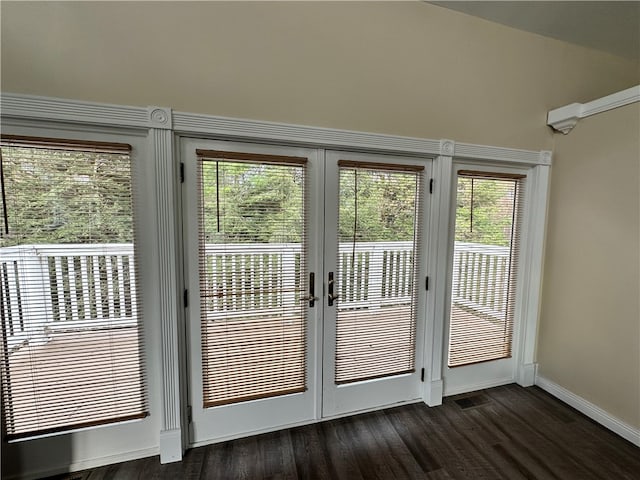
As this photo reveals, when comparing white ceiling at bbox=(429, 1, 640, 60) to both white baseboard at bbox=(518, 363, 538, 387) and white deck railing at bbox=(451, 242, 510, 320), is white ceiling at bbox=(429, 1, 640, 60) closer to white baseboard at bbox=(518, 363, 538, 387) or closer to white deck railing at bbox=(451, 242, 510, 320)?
white deck railing at bbox=(451, 242, 510, 320)

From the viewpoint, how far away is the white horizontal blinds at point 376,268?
6.50ft

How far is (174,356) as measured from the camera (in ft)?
5.49

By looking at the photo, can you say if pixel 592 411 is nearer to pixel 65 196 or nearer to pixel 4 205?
pixel 65 196

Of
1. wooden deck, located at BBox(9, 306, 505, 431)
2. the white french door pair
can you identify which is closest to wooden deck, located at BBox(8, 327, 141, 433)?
wooden deck, located at BBox(9, 306, 505, 431)

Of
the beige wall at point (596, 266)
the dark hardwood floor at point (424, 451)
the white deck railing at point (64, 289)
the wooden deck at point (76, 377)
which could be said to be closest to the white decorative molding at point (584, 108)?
the beige wall at point (596, 266)

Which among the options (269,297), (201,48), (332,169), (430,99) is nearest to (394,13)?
(430,99)

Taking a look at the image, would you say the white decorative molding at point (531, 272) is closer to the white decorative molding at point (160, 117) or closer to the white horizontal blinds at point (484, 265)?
the white horizontal blinds at point (484, 265)

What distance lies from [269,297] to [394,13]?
2082 millimetres

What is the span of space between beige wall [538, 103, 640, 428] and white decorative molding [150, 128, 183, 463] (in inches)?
117

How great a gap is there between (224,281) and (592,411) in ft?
9.52

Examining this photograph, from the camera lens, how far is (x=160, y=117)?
60.5 inches

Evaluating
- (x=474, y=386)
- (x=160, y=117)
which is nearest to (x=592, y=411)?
(x=474, y=386)

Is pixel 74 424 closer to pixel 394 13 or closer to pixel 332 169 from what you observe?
pixel 332 169

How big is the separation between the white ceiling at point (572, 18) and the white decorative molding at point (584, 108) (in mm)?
552
